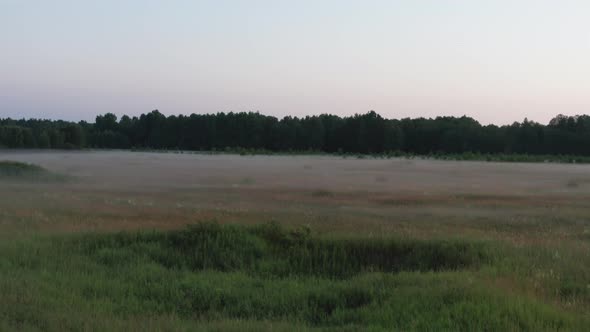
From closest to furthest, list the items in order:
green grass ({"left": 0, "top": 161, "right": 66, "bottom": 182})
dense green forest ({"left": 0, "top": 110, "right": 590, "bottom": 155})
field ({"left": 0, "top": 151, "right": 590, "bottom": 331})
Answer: field ({"left": 0, "top": 151, "right": 590, "bottom": 331}) < green grass ({"left": 0, "top": 161, "right": 66, "bottom": 182}) < dense green forest ({"left": 0, "top": 110, "right": 590, "bottom": 155})

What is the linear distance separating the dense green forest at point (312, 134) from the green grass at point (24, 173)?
6542 centimetres

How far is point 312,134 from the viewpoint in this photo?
12262cm

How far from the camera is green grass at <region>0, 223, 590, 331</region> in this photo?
321 inches

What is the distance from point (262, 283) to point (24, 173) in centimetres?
3636

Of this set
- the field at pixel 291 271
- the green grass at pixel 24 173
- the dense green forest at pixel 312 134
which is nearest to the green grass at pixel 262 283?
the field at pixel 291 271

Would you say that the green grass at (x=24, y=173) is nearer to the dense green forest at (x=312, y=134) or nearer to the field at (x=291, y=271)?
the field at (x=291, y=271)

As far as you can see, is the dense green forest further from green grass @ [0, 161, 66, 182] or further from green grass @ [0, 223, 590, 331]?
green grass @ [0, 223, 590, 331]

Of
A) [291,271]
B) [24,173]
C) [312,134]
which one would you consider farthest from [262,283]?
[312,134]

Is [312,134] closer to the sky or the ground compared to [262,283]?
closer to the sky

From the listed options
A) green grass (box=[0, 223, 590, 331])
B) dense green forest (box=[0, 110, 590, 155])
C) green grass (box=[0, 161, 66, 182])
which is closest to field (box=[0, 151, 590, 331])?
green grass (box=[0, 223, 590, 331])

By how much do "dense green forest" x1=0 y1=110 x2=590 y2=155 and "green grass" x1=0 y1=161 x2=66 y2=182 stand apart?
215ft

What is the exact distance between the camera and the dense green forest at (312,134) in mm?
104312

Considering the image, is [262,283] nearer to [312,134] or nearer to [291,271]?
[291,271]

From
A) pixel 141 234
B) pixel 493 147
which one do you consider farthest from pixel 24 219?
pixel 493 147
